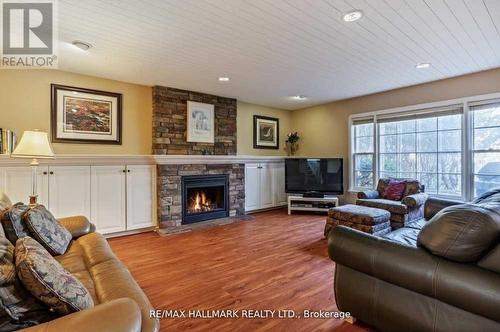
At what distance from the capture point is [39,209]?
199 cm

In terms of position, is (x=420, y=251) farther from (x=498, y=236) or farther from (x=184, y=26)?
(x=184, y=26)

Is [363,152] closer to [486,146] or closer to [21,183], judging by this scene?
[486,146]

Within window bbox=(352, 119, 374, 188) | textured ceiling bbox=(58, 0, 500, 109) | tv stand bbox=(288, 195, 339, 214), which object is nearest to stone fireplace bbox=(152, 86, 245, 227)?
textured ceiling bbox=(58, 0, 500, 109)

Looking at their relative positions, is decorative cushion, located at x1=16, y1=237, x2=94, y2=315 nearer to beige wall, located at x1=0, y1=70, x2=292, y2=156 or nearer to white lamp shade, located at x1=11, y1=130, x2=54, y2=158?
white lamp shade, located at x1=11, y1=130, x2=54, y2=158

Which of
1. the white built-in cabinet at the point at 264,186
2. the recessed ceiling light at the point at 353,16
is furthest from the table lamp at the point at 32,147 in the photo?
the white built-in cabinet at the point at 264,186

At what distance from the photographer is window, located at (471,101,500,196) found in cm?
363

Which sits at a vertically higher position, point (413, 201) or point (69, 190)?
point (69, 190)

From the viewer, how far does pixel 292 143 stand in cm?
639

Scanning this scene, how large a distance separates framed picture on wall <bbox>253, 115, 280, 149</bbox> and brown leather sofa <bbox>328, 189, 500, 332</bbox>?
4.35 metres

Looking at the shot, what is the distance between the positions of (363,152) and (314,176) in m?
1.07

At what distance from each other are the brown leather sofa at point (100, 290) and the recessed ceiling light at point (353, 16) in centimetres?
254

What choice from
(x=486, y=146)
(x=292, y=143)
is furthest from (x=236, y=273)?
(x=292, y=143)
